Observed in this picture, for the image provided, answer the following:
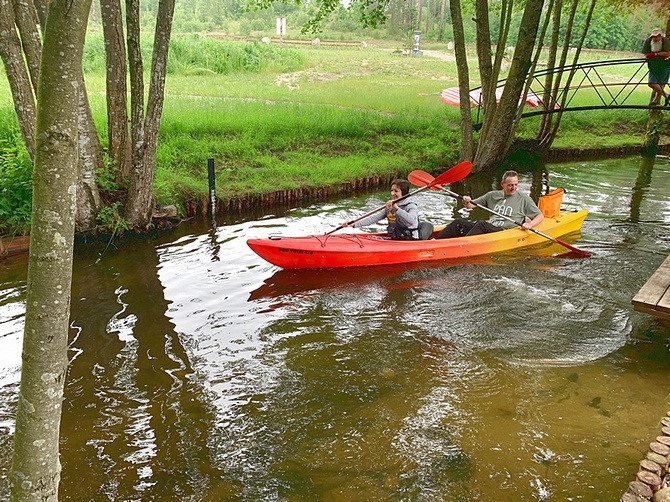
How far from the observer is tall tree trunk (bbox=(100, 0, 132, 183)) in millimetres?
7301

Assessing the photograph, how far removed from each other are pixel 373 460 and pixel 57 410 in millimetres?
2332

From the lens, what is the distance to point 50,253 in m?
Answer: 1.91

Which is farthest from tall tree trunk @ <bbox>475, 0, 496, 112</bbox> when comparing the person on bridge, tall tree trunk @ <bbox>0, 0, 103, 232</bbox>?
tall tree trunk @ <bbox>0, 0, 103, 232</bbox>

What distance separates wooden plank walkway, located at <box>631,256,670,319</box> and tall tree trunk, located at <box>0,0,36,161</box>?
6754mm

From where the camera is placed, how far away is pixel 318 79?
21062 mm

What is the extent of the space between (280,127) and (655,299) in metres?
8.93

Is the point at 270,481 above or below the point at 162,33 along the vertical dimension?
below

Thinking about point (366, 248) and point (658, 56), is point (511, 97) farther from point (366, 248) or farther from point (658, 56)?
point (366, 248)

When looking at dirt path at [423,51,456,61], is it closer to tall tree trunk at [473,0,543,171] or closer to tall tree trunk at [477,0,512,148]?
tall tree trunk at [477,0,512,148]

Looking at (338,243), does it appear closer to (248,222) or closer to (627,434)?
(248,222)

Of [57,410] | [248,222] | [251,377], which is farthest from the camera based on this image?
[248,222]

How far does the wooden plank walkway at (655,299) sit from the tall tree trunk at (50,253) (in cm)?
436

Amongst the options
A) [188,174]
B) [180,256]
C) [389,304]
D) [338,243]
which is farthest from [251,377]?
[188,174]

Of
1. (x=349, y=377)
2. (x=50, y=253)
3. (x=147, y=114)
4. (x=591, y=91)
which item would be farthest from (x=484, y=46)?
(x=591, y=91)
